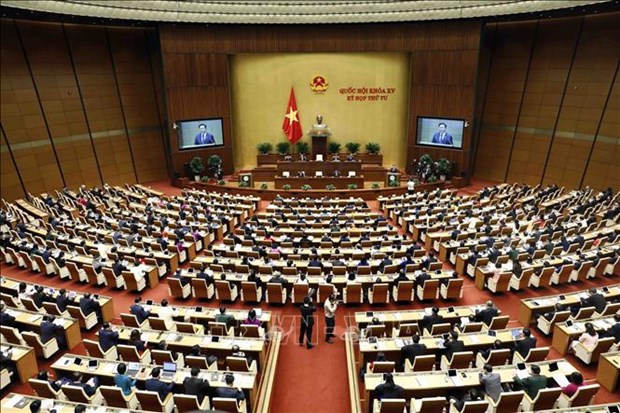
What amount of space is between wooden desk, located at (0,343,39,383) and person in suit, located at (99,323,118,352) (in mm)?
1402

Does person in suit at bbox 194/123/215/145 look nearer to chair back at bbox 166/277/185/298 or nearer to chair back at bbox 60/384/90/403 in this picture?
chair back at bbox 166/277/185/298

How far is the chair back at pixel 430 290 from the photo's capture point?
11297 mm

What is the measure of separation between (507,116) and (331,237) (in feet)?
51.4

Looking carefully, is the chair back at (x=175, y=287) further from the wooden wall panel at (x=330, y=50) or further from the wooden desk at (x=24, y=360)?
the wooden wall panel at (x=330, y=50)

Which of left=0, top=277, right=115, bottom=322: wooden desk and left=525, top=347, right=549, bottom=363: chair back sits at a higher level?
left=525, top=347, right=549, bottom=363: chair back

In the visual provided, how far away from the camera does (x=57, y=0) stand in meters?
17.3

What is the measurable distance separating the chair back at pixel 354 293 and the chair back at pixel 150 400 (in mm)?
5595

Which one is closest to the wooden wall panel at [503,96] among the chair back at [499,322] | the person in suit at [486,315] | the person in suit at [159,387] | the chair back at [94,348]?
the person in suit at [486,315]

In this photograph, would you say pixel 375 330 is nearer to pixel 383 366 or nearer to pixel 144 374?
pixel 383 366

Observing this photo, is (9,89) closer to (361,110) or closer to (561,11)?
(361,110)

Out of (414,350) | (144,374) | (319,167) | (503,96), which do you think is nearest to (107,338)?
(144,374)

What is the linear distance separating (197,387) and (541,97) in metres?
23.4

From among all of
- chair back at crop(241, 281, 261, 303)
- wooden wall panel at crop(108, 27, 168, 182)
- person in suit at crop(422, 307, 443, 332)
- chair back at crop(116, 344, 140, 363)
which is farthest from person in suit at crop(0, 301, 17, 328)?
wooden wall panel at crop(108, 27, 168, 182)

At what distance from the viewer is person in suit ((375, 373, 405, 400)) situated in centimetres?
698
